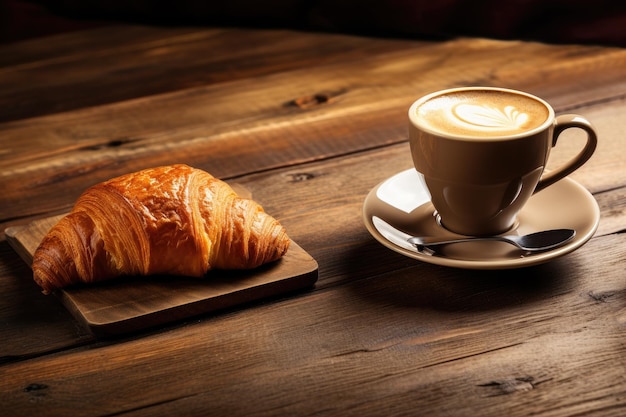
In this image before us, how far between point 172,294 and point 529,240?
37cm

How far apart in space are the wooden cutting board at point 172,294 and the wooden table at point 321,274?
0.5 inches

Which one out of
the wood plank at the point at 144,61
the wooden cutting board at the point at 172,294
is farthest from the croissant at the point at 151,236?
the wood plank at the point at 144,61

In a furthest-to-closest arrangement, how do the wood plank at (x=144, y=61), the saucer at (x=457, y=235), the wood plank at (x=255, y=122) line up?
the wood plank at (x=144, y=61), the wood plank at (x=255, y=122), the saucer at (x=457, y=235)

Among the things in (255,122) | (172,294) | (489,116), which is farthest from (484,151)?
(255,122)

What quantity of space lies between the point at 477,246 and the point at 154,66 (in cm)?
98

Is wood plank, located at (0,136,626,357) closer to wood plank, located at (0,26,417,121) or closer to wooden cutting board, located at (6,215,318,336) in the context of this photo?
wooden cutting board, located at (6,215,318,336)

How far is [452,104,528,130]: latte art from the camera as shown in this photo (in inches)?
35.0

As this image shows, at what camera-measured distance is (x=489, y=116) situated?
2.99 ft

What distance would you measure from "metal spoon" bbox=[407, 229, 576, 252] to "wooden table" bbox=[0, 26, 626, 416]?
0.10ft

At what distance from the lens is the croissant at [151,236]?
2.75 ft

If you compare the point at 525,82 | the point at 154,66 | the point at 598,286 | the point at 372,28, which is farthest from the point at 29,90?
the point at 598,286

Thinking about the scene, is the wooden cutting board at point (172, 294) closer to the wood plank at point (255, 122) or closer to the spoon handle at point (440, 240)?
the spoon handle at point (440, 240)

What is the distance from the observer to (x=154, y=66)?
66.2 inches

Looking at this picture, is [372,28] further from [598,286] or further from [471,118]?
[598,286]
